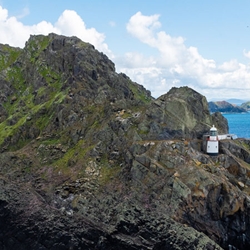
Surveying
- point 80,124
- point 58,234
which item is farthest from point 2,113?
point 58,234

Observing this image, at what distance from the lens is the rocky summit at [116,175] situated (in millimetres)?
51188


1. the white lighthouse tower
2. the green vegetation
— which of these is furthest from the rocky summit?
the green vegetation

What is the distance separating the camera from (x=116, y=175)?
60875mm

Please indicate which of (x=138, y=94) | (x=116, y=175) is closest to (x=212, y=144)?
(x=116, y=175)

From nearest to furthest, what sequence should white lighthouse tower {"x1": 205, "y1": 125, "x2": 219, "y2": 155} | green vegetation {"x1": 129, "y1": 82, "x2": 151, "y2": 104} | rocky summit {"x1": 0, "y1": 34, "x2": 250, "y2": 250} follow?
rocky summit {"x1": 0, "y1": 34, "x2": 250, "y2": 250}
white lighthouse tower {"x1": 205, "y1": 125, "x2": 219, "y2": 155}
green vegetation {"x1": 129, "y1": 82, "x2": 151, "y2": 104}

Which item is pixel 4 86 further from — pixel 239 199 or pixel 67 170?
pixel 239 199

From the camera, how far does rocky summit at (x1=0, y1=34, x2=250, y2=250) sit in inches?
2015

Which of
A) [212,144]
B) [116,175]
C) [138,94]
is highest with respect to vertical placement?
[138,94]

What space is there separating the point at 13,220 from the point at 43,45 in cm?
6767

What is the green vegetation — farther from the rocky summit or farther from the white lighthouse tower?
the white lighthouse tower

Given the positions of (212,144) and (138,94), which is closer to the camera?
(212,144)

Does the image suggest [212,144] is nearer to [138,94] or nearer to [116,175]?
[116,175]

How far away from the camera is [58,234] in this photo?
5172cm

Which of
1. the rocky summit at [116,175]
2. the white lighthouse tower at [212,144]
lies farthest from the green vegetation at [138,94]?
the white lighthouse tower at [212,144]
